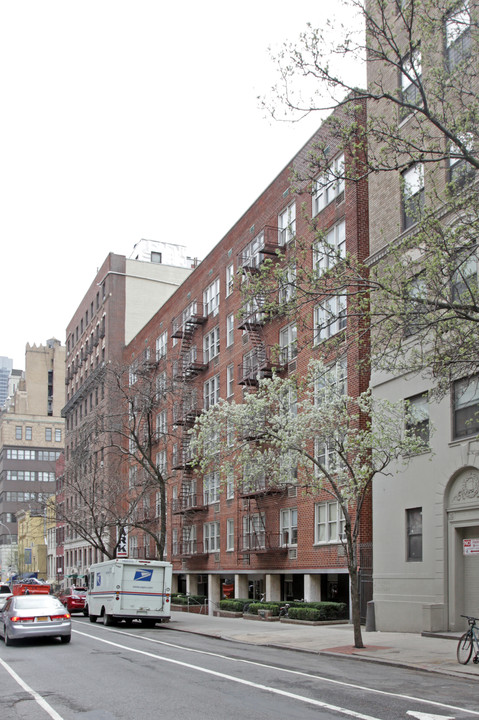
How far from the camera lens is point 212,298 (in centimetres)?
4494

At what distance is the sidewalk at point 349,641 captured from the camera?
16203mm

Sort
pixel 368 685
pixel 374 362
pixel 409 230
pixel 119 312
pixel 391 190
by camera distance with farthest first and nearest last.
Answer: pixel 119 312 < pixel 391 190 < pixel 409 230 < pixel 374 362 < pixel 368 685

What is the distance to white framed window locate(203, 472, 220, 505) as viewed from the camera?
138ft

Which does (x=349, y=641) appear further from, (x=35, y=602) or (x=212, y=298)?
(x=212, y=298)

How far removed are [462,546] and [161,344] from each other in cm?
3428

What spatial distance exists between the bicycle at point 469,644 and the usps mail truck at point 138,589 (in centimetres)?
1487

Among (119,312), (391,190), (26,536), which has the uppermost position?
(119,312)

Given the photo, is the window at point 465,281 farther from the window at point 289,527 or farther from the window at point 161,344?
the window at point 161,344

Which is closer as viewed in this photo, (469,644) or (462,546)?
(469,644)

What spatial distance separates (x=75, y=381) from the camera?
8325 cm

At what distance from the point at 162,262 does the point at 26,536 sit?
47441 mm

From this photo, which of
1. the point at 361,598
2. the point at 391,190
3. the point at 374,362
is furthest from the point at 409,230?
the point at 361,598

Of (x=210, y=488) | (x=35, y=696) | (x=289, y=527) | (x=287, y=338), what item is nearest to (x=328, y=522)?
(x=289, y=527)

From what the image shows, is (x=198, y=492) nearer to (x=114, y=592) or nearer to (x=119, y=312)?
(x=114, y=592)
